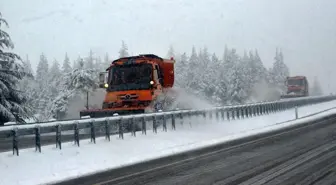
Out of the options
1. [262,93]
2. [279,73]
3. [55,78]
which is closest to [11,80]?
[55,78]

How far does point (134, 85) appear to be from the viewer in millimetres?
21750

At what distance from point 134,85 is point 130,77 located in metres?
0.57

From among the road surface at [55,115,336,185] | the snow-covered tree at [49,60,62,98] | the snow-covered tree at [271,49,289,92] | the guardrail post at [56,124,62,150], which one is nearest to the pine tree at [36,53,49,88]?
the snow-covered tree at [49,60,62,98]

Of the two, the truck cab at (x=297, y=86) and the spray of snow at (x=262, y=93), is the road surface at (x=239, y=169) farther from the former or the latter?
the spray of snow at (x=262, y=93)

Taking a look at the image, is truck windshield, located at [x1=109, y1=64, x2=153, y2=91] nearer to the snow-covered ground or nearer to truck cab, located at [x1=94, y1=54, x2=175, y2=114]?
truck cab, located at [x1=94, y1=54, x2=175, y2=114]

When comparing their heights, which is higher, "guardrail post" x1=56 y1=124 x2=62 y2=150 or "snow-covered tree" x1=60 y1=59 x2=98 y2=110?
"snow-covered tree" x1=60 y1=59 x2=98 y2=110

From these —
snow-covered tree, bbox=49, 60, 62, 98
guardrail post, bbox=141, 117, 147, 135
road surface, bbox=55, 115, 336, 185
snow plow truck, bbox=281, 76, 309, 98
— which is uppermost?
snow-covered tree, bbox=49, 60, 62, 98

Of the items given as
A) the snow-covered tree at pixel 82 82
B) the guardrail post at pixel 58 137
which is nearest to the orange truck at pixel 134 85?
the guardrail post at pixel 58 137

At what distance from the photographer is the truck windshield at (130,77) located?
21688mm

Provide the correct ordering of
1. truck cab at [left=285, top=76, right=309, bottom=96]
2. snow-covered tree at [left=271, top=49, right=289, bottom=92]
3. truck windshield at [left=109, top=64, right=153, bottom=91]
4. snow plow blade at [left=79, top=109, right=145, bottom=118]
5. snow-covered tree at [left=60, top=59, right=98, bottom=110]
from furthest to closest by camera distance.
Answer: snow-covered tree at [left=271, top=49, right=289, bottom=92] < truck cab at [left=285, top=76, right=309, bottom=96] < snow-covered tree at [left=60, top=59, right=98, bottom=110] < truck windshield at [left=109, top=64, right=153, bottom=91] < snow plow blade at [left=79, top=109, right=145, bottom=118]

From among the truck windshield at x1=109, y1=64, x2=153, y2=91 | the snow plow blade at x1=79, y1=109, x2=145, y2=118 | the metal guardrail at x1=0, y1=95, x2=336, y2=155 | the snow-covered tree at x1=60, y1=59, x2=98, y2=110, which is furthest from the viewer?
the snow-covered tree at x1=60, y1=59, x2=98, y2=110

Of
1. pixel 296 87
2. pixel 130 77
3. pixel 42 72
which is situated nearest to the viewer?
pixel 130 77

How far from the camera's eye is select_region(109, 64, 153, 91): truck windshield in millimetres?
21688

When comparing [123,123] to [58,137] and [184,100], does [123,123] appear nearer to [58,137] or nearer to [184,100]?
[58,137]
